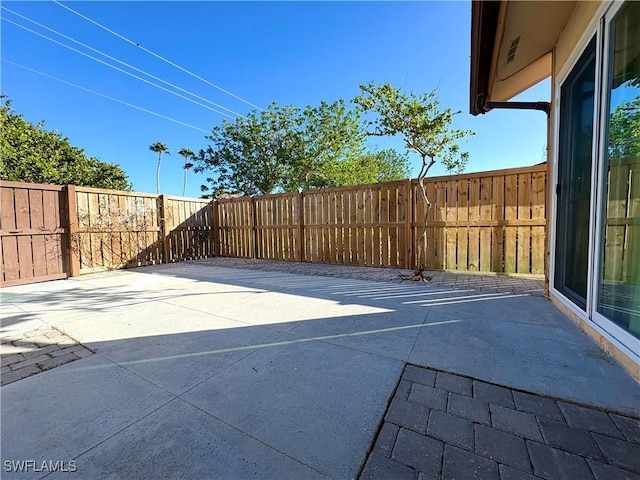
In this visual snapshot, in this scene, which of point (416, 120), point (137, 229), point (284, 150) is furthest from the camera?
point (284, 150)

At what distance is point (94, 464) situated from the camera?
107cm

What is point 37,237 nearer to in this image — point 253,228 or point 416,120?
point 253,228

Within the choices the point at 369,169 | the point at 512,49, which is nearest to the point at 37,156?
the point at 369,169

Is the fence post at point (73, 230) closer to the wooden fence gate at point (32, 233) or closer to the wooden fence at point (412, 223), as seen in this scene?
the wooden fence gate at point (32, 233)

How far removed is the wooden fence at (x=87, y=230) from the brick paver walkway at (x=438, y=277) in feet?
8.41

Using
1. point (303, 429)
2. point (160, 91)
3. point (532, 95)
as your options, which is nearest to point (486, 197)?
point (532, 95)

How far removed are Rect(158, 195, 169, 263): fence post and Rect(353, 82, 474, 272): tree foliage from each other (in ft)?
18.5

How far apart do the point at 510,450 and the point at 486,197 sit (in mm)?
4532

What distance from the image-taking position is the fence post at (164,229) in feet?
23.8

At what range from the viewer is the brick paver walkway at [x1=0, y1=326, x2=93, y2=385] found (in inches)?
71.1

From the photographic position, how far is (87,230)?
5.79 m

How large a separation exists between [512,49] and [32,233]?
7717 millimetres

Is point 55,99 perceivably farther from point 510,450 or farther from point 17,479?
point 510,450

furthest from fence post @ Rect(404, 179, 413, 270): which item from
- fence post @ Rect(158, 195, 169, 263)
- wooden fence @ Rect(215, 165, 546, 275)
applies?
fence post @ Rect(158, 195, 169, 263)
